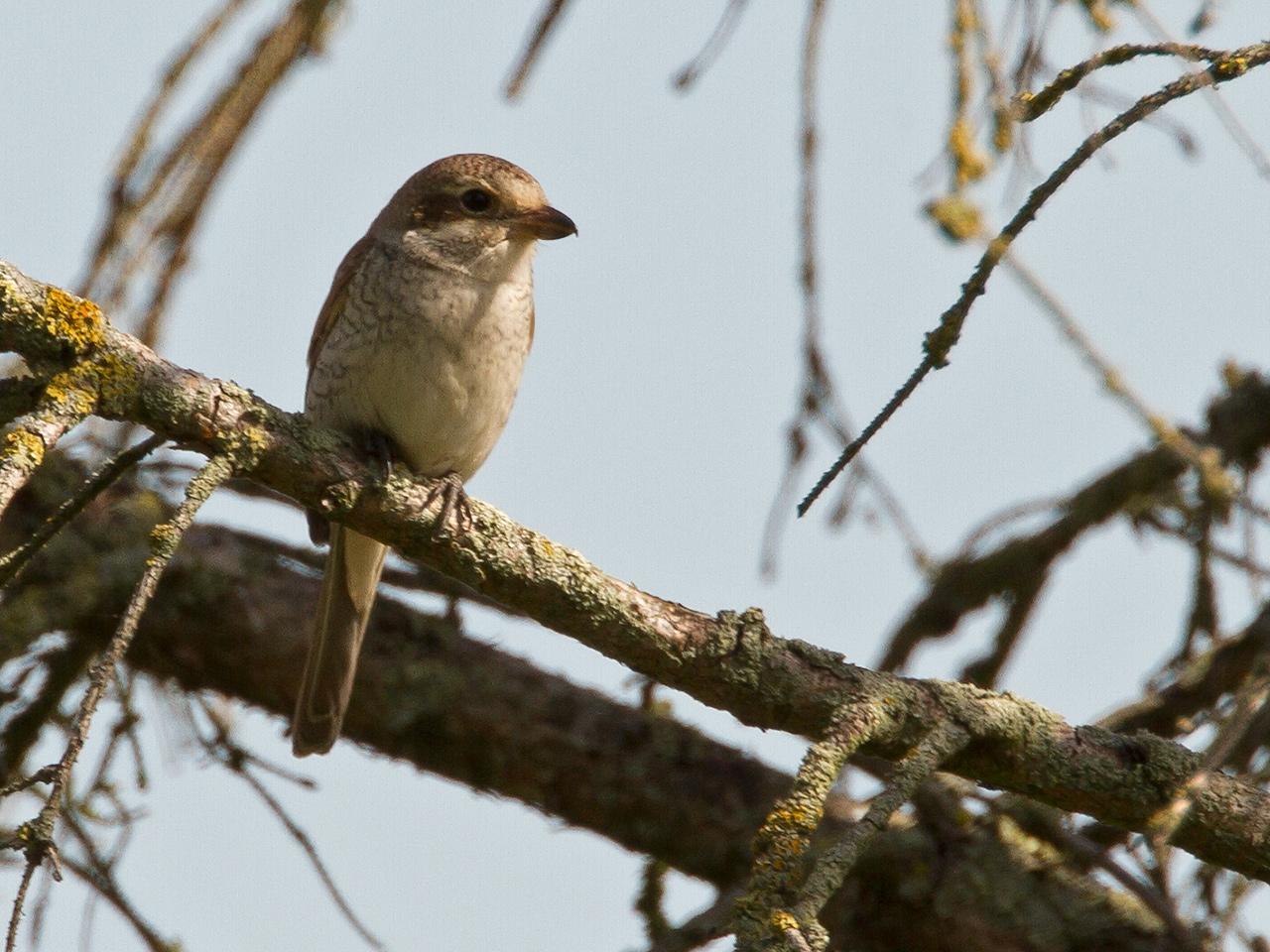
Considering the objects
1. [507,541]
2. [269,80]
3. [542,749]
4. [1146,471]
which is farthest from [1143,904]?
[269,80]

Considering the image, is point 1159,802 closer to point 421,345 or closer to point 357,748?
point 421,345

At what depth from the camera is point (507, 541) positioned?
276 cm

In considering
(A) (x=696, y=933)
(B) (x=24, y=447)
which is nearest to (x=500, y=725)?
(A) (x=696, y=933)

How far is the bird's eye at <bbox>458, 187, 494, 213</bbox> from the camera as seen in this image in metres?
4.41

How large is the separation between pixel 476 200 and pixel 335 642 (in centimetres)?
127

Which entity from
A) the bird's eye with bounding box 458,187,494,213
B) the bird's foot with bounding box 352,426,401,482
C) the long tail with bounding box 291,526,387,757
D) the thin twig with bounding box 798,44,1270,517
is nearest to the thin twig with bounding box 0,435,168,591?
the thin twig with bounding box 798,44,1270,517

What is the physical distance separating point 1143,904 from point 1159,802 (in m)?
1.23

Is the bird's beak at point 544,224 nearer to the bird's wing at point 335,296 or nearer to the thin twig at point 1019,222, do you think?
the bird's wing at point 335,296

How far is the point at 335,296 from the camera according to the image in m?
4.39

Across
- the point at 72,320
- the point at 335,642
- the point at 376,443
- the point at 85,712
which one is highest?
the point at 376,443

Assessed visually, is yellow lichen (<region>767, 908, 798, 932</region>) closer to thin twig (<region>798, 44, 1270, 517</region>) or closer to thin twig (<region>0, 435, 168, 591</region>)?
thin twig (<region>798, 44, 1270, 517</region>)

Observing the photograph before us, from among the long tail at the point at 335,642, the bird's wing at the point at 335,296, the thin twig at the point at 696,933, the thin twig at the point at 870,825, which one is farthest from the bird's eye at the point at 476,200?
the thin twig at the point at 870,825

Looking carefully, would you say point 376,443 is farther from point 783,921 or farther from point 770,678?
point 783,921

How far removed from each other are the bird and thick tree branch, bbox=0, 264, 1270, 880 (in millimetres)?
1144
